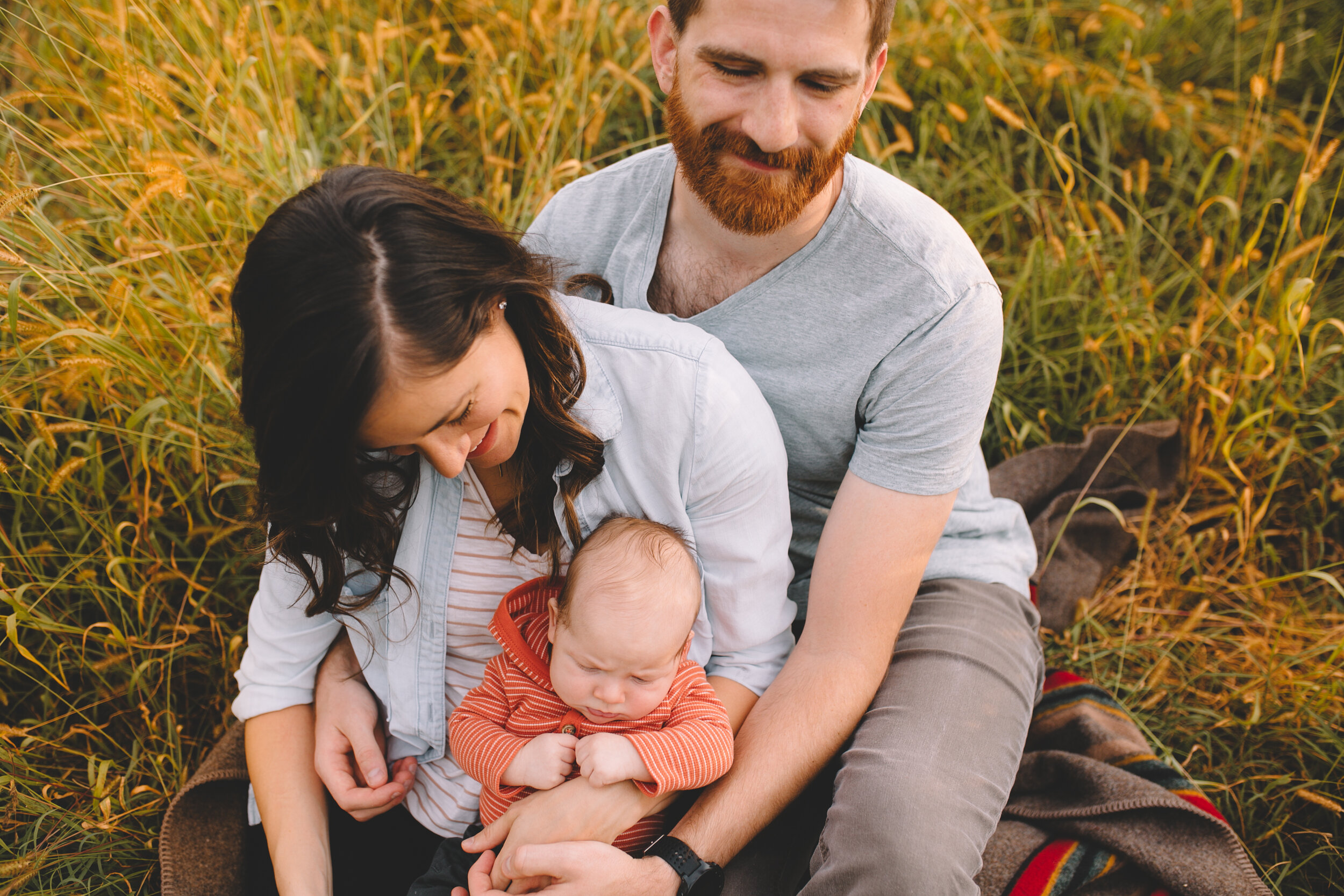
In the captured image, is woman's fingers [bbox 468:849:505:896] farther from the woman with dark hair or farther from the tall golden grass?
the tall golden grass

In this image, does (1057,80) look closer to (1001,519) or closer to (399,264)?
(1001,519)

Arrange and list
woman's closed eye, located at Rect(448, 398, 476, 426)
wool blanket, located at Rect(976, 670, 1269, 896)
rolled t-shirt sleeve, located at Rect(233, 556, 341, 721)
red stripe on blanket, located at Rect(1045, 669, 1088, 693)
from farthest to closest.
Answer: red stripe on blanket, located at Rect(1045, 669, 1088, 693)
rolled t-shirt sleeve, located at Rect(233, 556, 341, 721)
wool blanket, located at Rect(976, 670, 1269, 896)
woman's closed eye, located at Rect(448, 398, 476, 426)

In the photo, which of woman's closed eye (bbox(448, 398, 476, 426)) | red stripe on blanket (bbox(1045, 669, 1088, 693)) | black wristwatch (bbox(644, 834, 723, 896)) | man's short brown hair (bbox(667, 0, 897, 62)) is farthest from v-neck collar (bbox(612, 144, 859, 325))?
red stripe on blanket (bbox(1045, 669, 1088, 693))

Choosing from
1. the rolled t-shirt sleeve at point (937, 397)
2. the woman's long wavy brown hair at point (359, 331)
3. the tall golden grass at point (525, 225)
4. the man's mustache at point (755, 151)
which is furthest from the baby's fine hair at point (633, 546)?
the tall golden grass at point (525, 225)

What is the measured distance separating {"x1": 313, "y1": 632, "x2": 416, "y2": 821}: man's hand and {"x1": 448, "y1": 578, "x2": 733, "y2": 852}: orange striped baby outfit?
213mm

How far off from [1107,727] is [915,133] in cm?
265

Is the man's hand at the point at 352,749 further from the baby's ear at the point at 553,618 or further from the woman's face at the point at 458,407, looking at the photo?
the woman's face at the point at 458,407

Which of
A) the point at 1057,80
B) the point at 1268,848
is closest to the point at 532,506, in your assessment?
the point at 1268,848

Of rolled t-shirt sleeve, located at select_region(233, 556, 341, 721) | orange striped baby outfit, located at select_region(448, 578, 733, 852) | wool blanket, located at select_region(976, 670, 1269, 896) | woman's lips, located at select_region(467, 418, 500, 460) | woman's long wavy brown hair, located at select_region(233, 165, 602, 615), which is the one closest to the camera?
woman's long wavy brown hair, located at select_region(233, 165, 602, 615)

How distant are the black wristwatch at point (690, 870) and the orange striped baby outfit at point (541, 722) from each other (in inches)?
3.7

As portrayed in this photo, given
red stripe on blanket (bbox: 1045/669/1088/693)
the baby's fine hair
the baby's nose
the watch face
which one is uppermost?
the baby's fine hair

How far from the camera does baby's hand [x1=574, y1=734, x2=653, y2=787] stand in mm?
1656

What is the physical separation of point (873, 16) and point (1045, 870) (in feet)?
6.20

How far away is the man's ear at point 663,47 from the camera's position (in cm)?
203
